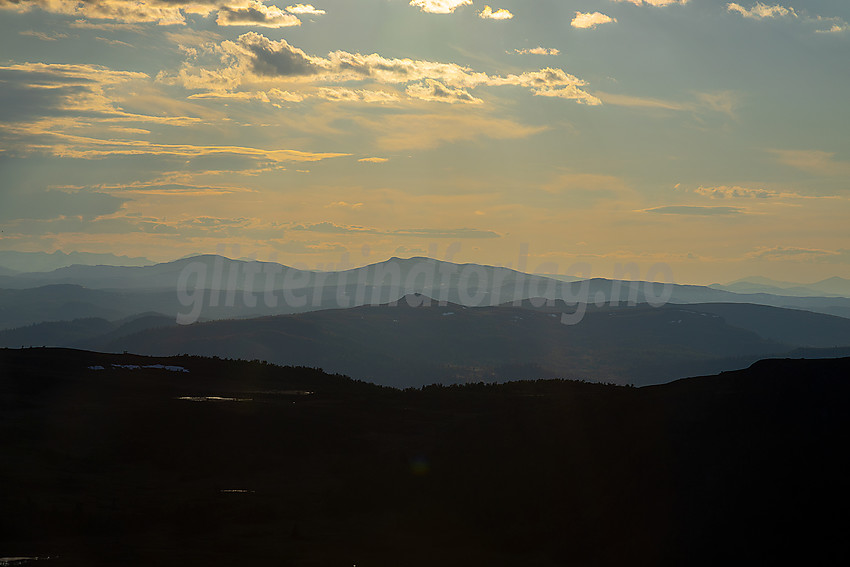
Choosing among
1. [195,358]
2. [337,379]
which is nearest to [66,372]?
[195,358]

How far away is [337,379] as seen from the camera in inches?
3775

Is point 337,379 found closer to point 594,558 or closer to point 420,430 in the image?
point 420,430

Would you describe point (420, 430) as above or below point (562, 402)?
below

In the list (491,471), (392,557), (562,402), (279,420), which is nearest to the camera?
(392,557)

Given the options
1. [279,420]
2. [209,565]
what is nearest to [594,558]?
[209,565]

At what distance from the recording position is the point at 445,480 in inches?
1756

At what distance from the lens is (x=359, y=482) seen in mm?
44656

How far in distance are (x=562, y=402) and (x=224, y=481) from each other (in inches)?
996

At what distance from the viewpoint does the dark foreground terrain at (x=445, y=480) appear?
Answer: 3209 centimetres

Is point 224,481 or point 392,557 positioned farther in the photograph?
point 224,481

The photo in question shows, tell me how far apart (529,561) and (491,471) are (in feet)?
37.5

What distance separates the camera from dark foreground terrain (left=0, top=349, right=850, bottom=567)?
3209 cm

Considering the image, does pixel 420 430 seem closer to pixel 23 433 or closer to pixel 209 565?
pixel 23 433

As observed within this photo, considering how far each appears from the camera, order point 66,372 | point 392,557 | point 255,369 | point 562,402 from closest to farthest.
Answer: point 392,557 → point 562,402 → point 66,372 → point 255,369
